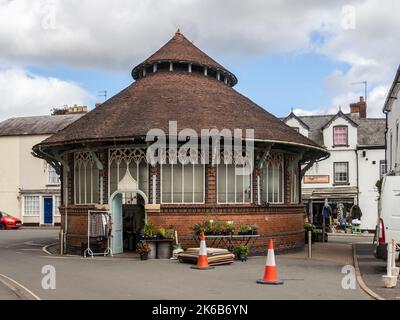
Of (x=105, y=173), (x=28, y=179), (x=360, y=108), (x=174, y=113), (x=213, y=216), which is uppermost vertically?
(x=360, y=108)

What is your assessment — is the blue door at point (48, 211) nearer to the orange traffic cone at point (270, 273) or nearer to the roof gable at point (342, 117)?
the roof gable at point (342, 117)

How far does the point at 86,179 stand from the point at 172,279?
332 inches

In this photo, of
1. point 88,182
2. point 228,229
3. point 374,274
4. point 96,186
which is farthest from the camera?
point 88,182

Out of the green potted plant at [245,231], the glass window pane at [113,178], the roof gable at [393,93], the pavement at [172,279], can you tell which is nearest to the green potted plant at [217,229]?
the green potted plant at [245,231]

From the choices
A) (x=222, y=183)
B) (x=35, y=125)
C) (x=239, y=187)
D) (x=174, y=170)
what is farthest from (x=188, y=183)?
(x=35, y=125)

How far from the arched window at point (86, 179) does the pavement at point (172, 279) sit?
249 centimetres

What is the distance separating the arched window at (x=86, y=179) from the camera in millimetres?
19734

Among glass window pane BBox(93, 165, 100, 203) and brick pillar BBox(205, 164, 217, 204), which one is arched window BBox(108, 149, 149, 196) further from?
brick pillar BBox(205, 164, 217, 204)

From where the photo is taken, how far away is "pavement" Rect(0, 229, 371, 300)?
1046 centimetres

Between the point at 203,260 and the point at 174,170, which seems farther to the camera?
the point at 174,170

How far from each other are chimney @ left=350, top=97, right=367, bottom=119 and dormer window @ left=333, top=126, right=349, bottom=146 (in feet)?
12.8

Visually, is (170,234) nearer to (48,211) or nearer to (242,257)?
(242,257)

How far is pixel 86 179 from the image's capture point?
66.0ft
